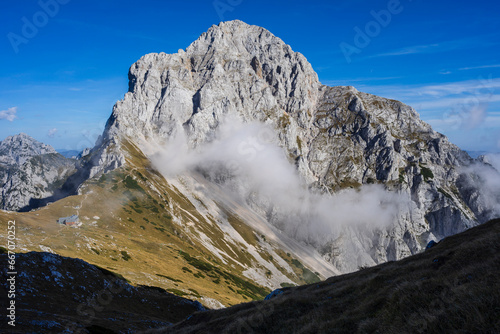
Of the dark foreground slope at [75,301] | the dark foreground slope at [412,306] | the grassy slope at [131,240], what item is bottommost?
the grassy slope at [131,240]

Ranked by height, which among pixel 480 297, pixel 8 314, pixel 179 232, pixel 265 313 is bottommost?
pixel 179 232

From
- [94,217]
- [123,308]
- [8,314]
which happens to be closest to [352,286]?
[8,314]

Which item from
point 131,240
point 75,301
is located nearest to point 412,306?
point 75,301

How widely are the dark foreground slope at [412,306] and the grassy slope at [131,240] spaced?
4996 centimetres

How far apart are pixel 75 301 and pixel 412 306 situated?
135 feet

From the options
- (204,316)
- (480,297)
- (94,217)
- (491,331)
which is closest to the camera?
(491,331)

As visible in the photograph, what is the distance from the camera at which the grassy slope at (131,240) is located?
66875 millimetres

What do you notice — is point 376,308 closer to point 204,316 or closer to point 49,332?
point 204,316

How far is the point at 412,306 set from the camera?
43.1ft

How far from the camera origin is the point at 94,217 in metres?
119

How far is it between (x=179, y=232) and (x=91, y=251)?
10527 cm

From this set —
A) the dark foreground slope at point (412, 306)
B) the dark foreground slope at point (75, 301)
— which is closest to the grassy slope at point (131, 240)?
the dark foreground slope at point (75, 301)

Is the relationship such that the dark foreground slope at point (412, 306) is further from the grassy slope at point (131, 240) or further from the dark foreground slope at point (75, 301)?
the grassy slope at point (131, 240)

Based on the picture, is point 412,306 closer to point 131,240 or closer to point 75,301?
point 75,301
